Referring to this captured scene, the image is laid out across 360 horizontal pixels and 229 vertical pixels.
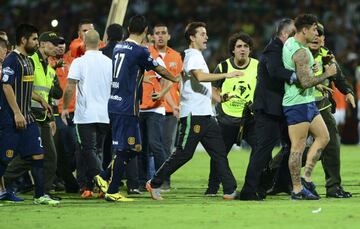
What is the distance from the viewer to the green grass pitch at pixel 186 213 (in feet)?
33.3

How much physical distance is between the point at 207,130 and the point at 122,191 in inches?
90.4

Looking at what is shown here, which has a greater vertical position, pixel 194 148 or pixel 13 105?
pixel 13 105

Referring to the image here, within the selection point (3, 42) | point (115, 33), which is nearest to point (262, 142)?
point (115, 33)

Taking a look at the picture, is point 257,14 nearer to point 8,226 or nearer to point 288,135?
point 288,135

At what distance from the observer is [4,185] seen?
13547 mm

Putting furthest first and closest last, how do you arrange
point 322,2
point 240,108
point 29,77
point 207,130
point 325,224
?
point 322,2 < point 240,108 < point 207,130 < point 29,77 < point 325,224

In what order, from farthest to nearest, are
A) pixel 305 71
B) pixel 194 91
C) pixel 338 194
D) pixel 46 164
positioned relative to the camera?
pixel 46 164
pixel 194 91
pixel 338 194
pixel 305 71

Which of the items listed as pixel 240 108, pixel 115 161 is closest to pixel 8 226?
pixel 115 161

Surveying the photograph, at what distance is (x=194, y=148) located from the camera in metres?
13.3

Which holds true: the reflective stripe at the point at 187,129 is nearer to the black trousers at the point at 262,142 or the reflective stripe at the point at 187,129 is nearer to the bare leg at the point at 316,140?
the black trousers at the point at 262,142

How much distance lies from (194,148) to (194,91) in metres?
0.75

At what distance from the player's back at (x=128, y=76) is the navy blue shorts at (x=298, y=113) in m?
1.69

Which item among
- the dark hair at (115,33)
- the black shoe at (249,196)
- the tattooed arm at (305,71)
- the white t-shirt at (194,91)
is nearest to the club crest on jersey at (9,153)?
the white t-shirt at (194,91)

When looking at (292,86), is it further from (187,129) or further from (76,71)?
(76,71)
